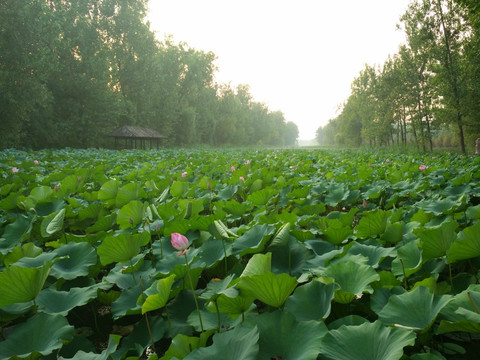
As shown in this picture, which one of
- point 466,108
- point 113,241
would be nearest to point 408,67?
point 466,108

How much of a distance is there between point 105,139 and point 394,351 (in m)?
25.7

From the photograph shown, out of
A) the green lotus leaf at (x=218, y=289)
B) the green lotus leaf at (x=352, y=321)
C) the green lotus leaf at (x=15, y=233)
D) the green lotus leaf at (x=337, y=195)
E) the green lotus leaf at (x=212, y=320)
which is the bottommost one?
the green lotus leaf at (x=212, y=320)

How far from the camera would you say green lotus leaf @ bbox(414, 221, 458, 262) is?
3.25 ft

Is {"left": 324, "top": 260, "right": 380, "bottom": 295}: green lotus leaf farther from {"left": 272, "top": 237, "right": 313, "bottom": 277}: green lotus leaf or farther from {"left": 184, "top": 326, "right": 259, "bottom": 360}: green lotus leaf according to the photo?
{"left": 184, "top": 326, "right": 259, "bottom": 360}: green lotus leaf

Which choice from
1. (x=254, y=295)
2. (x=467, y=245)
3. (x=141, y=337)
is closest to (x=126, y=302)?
(x=141, y=337)

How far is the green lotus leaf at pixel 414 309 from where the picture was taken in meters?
0.69

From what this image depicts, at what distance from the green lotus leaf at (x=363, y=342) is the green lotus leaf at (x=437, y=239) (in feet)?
1.54

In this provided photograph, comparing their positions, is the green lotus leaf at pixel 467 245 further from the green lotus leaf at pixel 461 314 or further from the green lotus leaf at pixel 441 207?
the green lotus leaf at pixel 441 207

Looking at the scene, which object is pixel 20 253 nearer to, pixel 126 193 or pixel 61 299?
pixel 61 299

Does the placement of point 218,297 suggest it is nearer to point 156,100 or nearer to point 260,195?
point 260,195

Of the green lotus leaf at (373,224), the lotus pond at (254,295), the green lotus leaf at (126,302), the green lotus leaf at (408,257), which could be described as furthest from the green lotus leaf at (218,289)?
the green lotus leaf at (373,224)

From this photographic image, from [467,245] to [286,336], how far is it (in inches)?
24.7

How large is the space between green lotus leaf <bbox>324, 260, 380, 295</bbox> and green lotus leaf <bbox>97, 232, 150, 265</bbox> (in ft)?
2.35

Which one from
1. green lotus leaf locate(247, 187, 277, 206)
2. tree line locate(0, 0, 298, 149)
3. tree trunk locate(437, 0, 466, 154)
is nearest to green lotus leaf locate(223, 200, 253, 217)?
green lotus leaf locate(247, 187, 277, 206)
